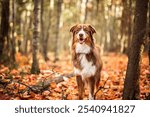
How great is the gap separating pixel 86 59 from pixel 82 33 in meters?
0.65

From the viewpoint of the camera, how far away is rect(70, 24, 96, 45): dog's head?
6411 mm

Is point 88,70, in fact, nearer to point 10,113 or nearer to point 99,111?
point 99,111

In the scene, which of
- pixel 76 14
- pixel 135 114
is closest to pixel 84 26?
pixel 135 114

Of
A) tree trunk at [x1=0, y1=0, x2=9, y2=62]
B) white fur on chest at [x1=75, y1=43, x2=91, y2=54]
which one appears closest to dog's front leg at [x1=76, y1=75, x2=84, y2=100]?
white fur on chest at [x1=75, y1=43, x2=91, y2=54]

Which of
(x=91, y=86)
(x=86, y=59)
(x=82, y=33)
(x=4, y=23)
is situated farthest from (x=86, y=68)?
(x=4, y=23)

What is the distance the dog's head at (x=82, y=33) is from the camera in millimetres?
6411

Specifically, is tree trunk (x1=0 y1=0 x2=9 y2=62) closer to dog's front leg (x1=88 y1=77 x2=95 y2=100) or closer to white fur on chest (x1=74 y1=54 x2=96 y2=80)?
white fur on chest (x1=74 y1=54 x2=96 y2=80)

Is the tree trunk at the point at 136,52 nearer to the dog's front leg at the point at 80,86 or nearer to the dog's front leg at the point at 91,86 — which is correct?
the dog's front leg at the point at 91,86

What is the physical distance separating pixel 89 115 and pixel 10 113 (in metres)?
1.36

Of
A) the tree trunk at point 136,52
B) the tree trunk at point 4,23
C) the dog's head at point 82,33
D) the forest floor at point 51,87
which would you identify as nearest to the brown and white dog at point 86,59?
the dog's head at point 82,33

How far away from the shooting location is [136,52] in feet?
19.7

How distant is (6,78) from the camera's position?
7.29m

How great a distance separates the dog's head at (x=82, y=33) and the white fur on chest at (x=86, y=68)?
0.35 metres

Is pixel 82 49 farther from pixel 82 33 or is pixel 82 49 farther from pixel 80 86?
pixel 80 86
